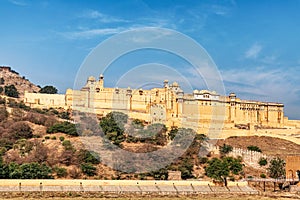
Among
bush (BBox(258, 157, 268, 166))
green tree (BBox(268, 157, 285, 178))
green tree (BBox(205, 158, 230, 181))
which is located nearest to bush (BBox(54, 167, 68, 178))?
green tree (BBox(205, 158, 230, 181))

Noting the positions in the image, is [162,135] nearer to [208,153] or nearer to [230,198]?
[208,153]

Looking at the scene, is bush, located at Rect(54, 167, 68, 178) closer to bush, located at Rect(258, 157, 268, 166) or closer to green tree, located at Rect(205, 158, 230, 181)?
green tree, located at Rect(205, 158, 230, 181)

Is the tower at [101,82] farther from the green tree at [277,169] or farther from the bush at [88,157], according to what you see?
the green tree at [277,169]

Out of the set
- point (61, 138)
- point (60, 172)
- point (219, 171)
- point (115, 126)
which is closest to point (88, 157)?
point (60, 172)

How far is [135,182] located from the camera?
88.9ft

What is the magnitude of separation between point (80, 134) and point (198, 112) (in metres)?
17.8

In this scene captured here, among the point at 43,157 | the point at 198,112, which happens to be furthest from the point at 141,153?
the point at 198,112

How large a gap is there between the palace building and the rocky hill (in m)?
21.5

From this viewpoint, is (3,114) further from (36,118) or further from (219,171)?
(219,171)

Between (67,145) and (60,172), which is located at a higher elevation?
(67,145)

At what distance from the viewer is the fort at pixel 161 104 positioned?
51344 millimetres

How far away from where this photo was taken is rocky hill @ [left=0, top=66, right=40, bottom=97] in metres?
76.2

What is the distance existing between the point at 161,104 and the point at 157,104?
0.71m

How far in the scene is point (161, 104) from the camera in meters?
53.4
